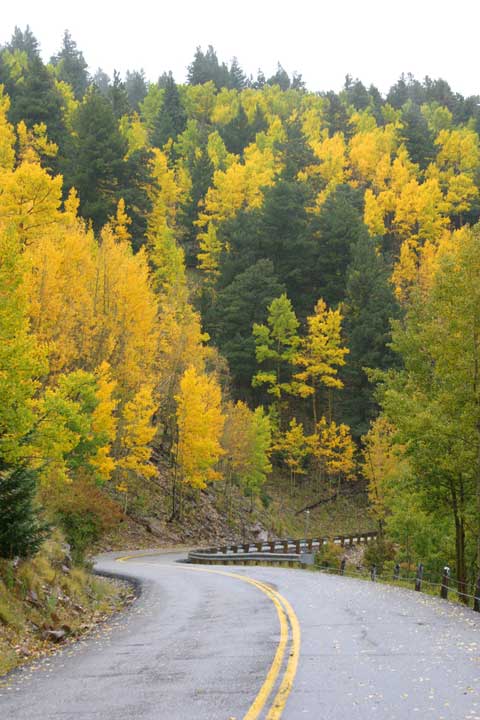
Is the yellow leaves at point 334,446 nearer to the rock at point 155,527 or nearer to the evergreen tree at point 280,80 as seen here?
the rock at point 155,527

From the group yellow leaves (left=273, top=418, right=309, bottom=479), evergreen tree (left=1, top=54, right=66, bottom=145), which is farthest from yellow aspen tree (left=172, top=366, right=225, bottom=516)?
evergreen tree (left=1, top=54, right=66, bottom=145)

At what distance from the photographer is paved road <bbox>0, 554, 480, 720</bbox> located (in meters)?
7.07

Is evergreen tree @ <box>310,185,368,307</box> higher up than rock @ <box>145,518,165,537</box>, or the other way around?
evergreen tree @ <box>310,185,368,307</box>

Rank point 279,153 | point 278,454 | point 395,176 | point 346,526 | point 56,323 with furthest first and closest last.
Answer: point 279,153 < point 395,176 < point 278,454 < point 346,526 < point 56,323

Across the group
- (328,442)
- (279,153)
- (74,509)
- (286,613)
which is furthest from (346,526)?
(279,153)

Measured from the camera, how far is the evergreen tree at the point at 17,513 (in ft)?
47.4

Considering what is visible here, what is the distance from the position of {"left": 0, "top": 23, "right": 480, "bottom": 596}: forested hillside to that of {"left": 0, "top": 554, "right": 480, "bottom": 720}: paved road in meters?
4.81

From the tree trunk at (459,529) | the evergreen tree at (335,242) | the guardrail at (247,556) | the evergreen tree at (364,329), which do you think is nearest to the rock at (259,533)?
the guardrail at (247,556)

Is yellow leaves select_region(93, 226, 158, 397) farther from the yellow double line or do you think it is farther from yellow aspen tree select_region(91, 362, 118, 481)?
the yellow double line

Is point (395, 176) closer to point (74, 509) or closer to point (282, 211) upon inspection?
point (282, 211)

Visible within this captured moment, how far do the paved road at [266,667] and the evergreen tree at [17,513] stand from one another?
106 inches

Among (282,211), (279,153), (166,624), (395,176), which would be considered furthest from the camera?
(279,153)

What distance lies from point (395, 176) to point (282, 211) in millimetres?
19138

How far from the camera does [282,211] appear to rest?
71125mm
